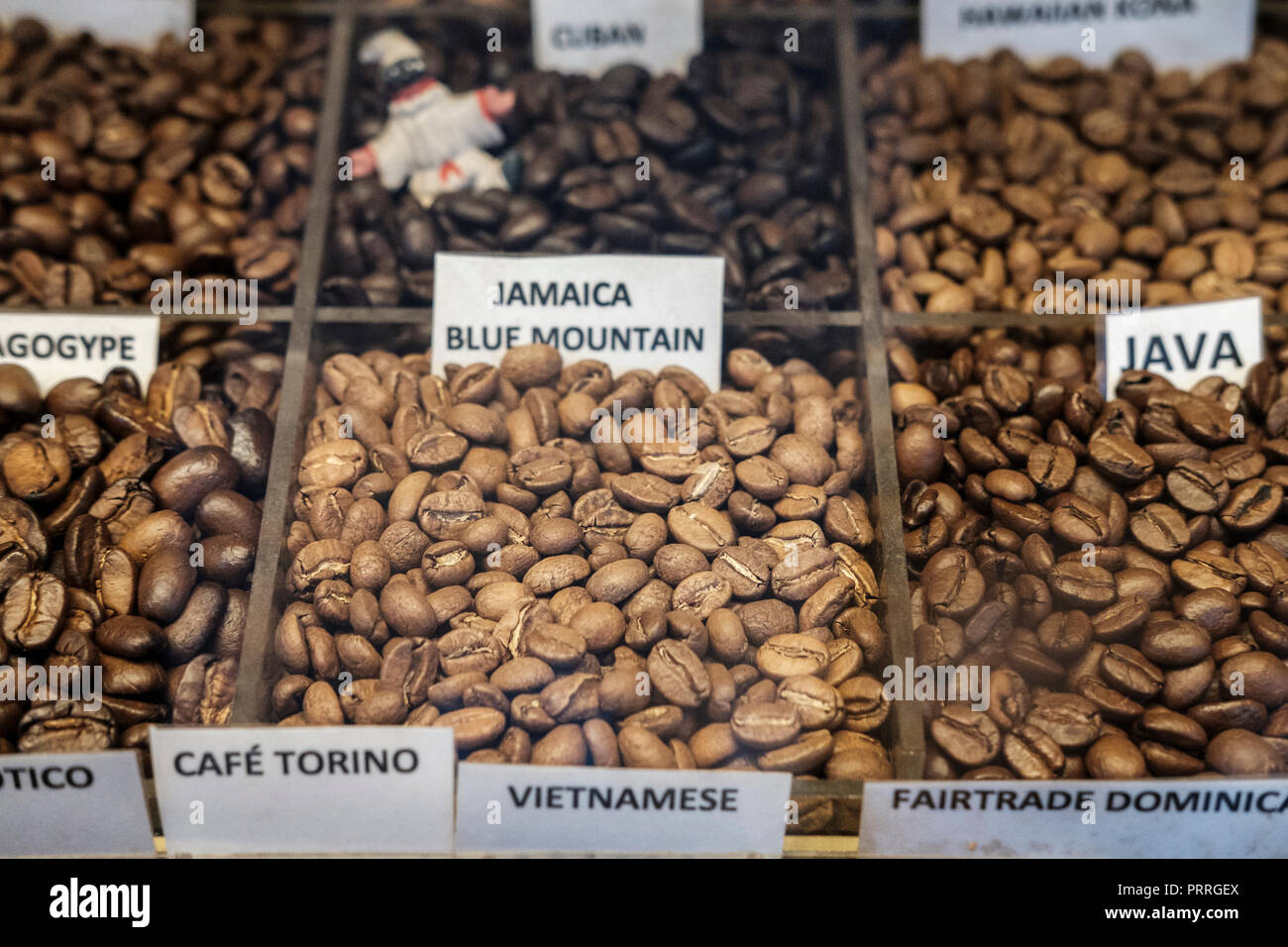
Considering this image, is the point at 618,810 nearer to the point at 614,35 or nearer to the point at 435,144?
the point at 435,144

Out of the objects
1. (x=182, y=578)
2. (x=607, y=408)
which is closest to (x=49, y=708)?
(x=182, y=578)

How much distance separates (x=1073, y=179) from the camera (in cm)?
233

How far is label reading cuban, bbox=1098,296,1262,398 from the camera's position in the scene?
1922mm

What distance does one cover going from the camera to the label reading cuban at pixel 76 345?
1.90 metres

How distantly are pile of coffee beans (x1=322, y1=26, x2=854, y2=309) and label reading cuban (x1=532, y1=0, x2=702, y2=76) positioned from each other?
0.08m

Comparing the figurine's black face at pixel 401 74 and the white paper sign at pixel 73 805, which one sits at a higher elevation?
the figurine's black face at pixel 401 74

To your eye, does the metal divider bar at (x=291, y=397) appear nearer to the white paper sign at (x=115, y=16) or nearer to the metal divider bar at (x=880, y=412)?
the white paper sign at (x=115, y=16)

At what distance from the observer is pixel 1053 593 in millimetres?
1563

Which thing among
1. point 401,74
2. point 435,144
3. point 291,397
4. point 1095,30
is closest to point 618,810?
point 291,397

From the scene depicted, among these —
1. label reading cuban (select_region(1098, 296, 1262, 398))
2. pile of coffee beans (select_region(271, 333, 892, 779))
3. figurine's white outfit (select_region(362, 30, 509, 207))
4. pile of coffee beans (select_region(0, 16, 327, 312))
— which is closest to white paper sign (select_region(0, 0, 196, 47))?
pile of coffee beans (select_region(0, 16, 327, 312))

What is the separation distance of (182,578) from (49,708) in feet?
0.78

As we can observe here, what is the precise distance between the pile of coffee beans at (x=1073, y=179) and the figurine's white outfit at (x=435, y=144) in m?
0.85

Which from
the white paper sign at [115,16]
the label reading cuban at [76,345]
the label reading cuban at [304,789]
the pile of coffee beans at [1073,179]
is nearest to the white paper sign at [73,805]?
the label reading cuban at [304,789]
